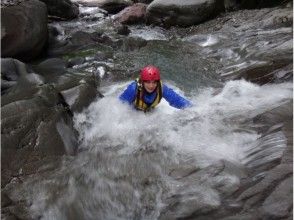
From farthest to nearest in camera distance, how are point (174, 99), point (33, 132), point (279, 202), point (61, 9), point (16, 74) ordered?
point (61, 9)
point (16, 74)
point (174, 99)
point (33, 132)
point (279, 202)

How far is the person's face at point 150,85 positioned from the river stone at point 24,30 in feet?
13.4

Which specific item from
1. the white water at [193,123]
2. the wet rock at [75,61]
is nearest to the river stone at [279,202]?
the white water at [193,123]

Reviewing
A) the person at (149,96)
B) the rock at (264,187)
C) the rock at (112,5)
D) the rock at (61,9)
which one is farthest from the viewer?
the rock at (112,5)

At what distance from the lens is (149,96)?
6777mm

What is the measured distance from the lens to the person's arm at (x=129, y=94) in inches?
267

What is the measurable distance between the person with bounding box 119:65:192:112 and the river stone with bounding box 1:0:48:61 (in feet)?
12.0

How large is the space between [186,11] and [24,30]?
6.18 metres

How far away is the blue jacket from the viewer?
21.7 feet

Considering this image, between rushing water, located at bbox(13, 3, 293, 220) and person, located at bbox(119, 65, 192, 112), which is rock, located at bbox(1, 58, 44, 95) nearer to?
rushing water, located at bbox(13, 3, 293, 220)

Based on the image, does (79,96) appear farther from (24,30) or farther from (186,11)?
(186,11)

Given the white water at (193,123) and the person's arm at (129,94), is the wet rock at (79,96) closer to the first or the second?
the white water at (193,123)

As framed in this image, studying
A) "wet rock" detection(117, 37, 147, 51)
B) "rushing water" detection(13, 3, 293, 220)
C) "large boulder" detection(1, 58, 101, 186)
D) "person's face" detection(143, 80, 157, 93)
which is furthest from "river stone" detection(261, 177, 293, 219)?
"wet rock" detection(117, 37, 147, 51)

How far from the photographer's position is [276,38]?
29.7ft

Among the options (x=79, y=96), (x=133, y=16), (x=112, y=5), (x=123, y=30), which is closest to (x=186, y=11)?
(x=123, y=30)
